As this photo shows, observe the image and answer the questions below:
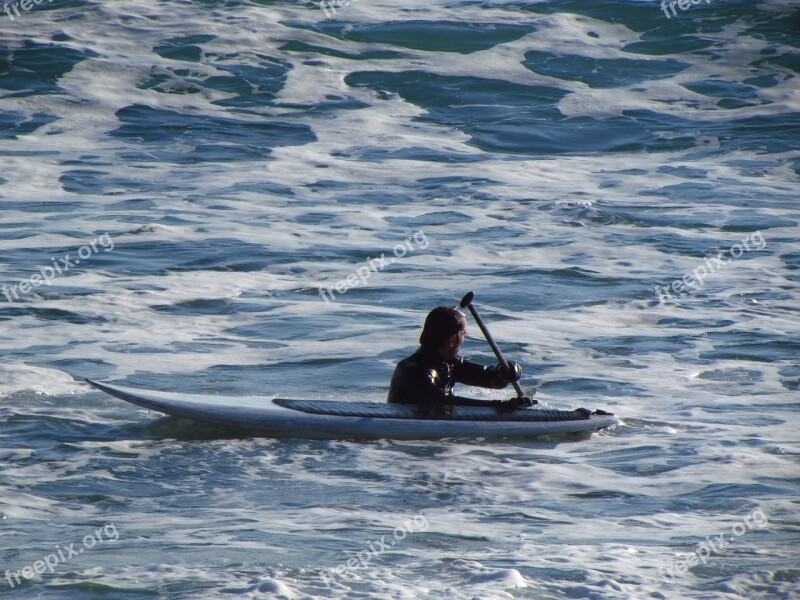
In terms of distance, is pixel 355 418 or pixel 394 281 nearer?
pixel 355 418

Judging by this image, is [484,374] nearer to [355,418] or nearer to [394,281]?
[355,418]

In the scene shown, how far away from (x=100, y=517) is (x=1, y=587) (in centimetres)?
88

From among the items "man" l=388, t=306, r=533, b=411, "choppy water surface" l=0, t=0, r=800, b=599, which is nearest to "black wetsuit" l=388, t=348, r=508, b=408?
"man" l=388, t=306, r=533, b=411

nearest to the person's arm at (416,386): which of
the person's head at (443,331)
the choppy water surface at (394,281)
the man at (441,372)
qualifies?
the man at (441,372)

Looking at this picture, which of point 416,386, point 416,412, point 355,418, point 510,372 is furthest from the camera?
point 510,372

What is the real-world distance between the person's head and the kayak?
1.23 ft

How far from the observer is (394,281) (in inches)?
409

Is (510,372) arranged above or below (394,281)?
above

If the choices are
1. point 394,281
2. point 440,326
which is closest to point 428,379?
point 440,326

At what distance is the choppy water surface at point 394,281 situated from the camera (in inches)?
175

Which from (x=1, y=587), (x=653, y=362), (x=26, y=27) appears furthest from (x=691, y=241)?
(x=26, y=27)

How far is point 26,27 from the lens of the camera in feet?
63.8

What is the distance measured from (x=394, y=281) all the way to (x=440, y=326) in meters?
4.24

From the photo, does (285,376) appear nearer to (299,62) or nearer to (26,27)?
(299,62)
